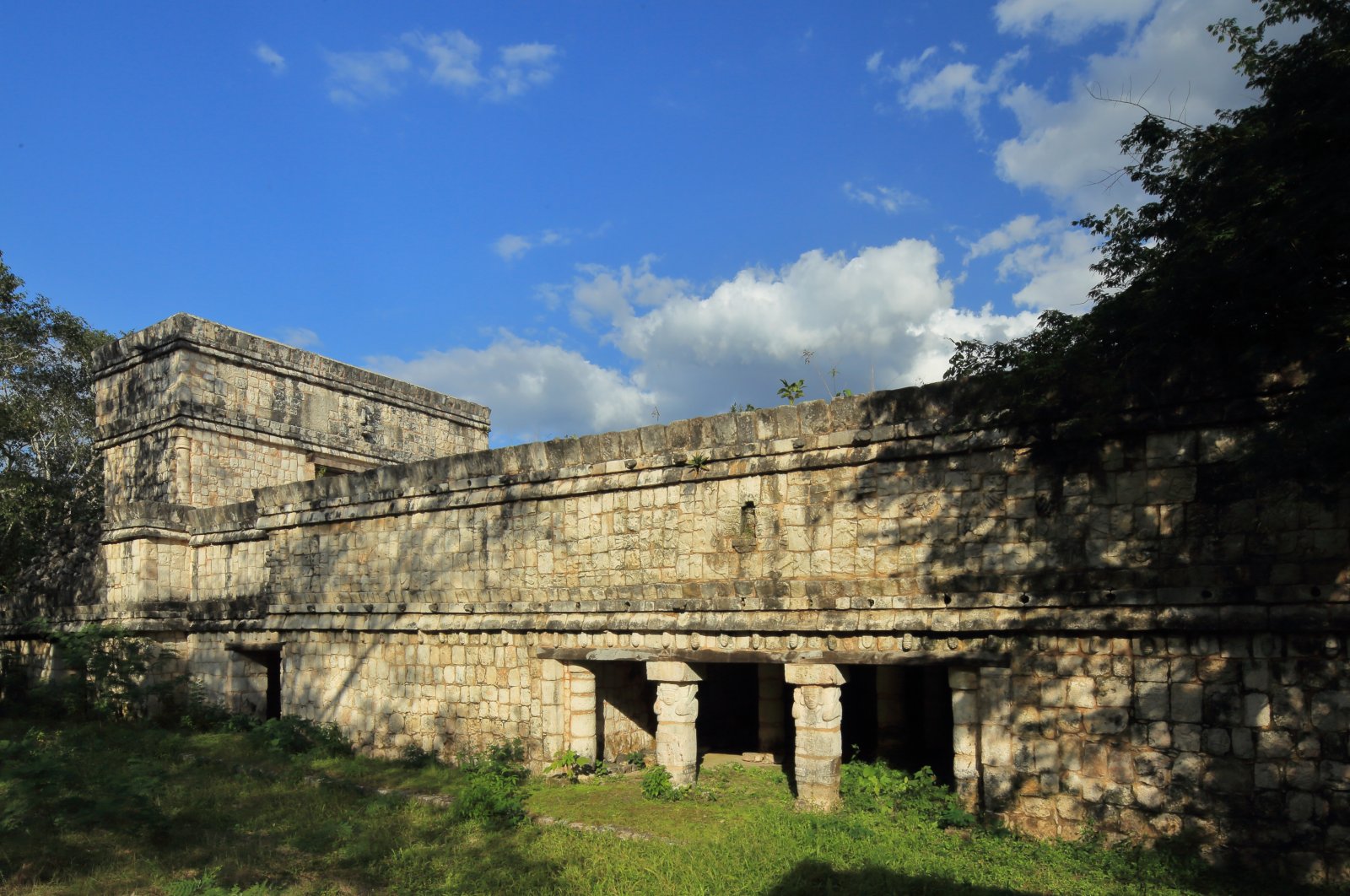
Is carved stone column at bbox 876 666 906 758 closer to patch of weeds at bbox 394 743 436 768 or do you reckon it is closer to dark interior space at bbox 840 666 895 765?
dark interior space at bbox 840 666 895 765

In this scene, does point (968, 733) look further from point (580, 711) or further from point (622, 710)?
point (622, 710)

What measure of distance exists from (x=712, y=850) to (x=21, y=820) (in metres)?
5.86

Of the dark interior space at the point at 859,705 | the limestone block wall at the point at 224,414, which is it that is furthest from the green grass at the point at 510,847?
the limestone block wall at the point at 224,414

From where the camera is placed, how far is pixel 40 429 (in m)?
21.8

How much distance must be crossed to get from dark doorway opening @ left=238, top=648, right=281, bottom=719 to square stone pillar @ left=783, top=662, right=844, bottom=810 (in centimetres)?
893

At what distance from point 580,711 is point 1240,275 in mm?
7844

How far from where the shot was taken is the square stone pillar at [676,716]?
9.52m

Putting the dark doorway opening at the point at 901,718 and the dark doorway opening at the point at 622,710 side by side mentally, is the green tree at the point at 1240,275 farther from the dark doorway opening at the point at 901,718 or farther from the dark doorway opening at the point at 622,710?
the dark doorway opening at the point at 622,710

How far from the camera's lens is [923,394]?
8383 millimetres

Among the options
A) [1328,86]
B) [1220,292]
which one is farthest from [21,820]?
[1328,86]

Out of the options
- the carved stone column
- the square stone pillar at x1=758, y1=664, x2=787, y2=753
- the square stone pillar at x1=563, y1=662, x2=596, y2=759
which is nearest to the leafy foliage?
the square stone pillar at x1=563, y1=662, x2=596, y2=759

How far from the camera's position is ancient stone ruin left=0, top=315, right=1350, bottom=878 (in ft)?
22.2

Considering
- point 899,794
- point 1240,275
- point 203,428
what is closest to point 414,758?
point 899,794

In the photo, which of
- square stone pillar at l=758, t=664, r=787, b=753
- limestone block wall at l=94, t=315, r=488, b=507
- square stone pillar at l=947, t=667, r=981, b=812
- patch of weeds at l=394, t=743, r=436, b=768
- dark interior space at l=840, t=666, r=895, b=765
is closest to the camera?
square stone pillar at l=947, t=667, r=981, b=812
